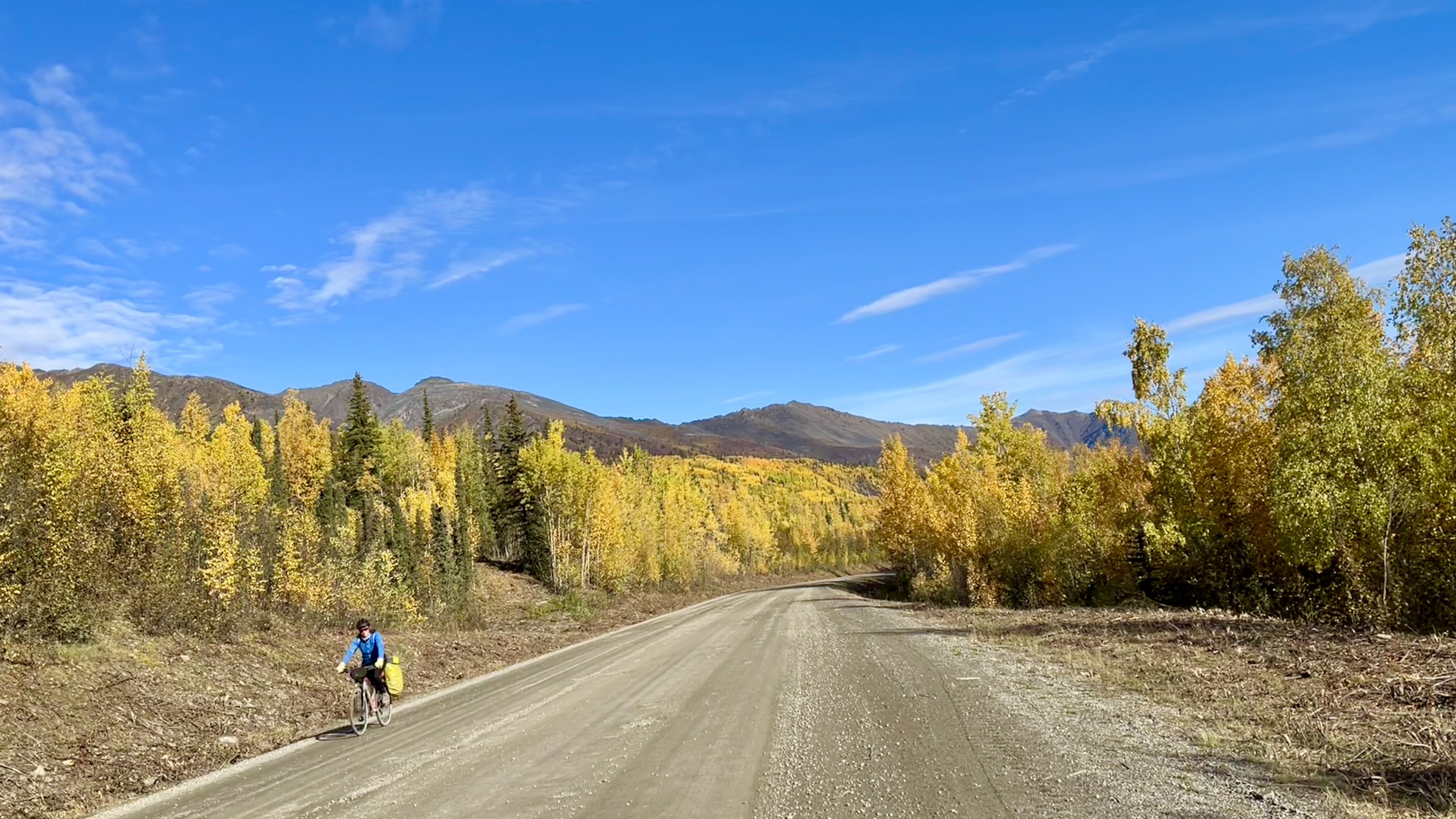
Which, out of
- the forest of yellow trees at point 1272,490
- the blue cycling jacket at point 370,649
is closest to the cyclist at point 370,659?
the blue cycling jacket at point 370,649

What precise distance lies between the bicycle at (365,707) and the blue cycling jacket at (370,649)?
224 mm

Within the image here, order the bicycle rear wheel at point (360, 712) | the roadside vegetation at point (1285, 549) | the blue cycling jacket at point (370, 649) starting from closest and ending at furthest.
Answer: the roadside vegetation at point (1285, 549) → the bicycle rear wheel at point (360, 712) → the blue cycling jacket at point (370, 649)

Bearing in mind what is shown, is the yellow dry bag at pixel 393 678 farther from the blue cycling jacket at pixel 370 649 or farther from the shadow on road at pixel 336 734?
the shadow on road at pixel 336 734

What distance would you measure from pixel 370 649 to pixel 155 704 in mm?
4058

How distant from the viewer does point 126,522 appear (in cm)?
2747

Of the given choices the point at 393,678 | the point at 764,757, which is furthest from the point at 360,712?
the point at 764,757

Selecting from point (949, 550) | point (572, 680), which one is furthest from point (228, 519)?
point (949, 550)

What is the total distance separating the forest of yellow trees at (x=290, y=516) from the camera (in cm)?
1756

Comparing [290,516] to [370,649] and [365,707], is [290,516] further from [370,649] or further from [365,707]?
[365,707]

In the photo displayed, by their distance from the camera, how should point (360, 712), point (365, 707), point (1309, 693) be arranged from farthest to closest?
point (360, 712), point (365, 707), point (1309, 693)

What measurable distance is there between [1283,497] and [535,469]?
55.6 metres

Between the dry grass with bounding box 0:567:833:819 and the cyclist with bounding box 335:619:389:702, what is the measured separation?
136cm

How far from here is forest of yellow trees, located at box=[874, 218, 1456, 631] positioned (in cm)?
1783

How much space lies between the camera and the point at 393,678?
15.3 meters
